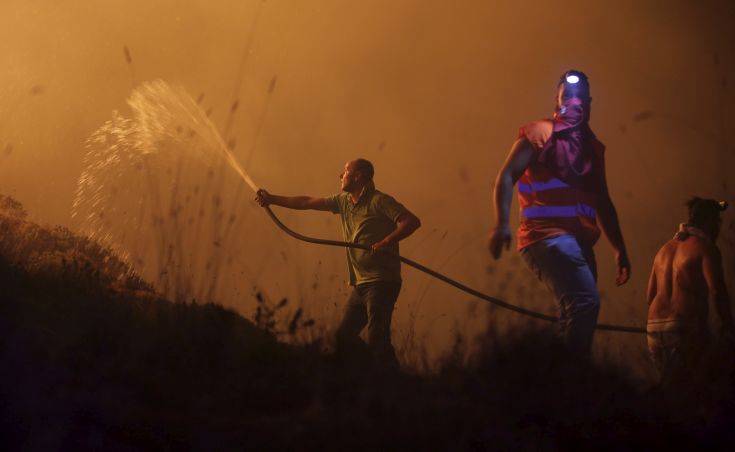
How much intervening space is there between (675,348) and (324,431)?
7.62 feet

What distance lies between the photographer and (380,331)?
6.00 meters

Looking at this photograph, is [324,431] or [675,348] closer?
[324,431]

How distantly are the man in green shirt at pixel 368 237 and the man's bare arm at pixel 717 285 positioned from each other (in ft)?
6.74

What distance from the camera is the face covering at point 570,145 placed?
5273mm

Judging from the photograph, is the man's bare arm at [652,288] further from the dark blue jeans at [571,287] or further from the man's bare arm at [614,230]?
the dark blue jeans at [571,287]

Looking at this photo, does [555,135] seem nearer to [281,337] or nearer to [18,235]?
[281,337]

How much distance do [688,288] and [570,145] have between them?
1229mm

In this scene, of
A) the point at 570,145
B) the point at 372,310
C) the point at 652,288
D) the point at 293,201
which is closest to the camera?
the point at 570,145

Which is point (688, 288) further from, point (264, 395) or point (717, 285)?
point (264, 395)

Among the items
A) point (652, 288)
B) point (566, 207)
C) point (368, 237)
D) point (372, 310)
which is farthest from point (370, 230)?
point (652, 288)

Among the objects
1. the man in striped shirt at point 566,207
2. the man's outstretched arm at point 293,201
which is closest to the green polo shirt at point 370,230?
the man's outstretched arm at point 293,201

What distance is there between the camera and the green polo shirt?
6273 millimetres

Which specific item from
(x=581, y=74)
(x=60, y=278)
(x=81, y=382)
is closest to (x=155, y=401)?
(x=81, y=382)

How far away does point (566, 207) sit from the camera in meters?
5.20
